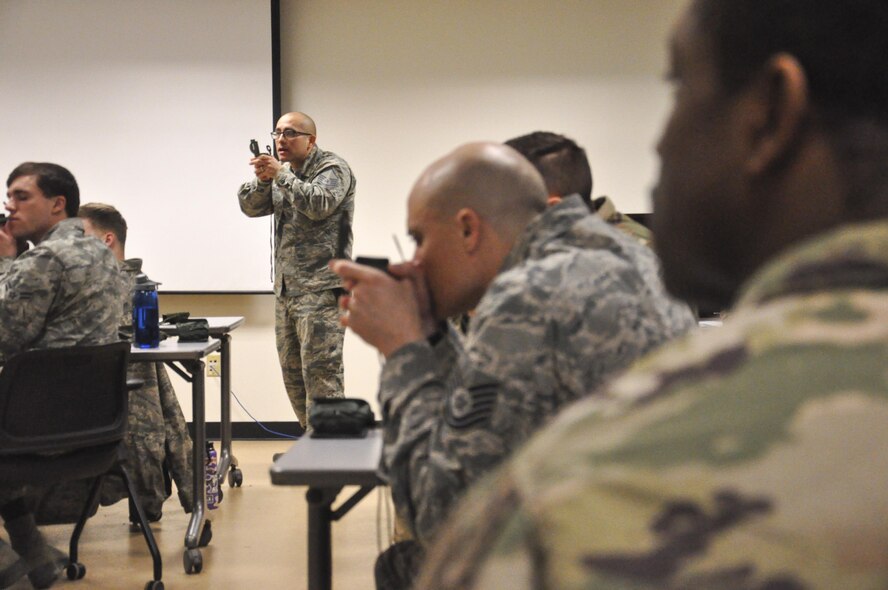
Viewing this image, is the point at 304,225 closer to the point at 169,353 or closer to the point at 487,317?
the point at 169,353

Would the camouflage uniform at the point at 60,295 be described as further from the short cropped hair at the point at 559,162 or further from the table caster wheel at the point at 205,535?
the short cropped hair at the point at 559,162

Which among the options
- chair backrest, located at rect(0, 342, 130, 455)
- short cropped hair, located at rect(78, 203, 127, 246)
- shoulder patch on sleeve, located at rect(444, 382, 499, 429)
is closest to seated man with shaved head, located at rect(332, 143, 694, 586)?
shoulder patch on sleeve, located at rect(444, 382, 499, 429)

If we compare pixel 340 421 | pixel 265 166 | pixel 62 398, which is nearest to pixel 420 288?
pixel 340 421

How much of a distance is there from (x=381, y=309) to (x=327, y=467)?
16.0 inches

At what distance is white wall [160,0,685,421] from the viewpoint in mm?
5539

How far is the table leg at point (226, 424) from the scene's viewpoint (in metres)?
4.26

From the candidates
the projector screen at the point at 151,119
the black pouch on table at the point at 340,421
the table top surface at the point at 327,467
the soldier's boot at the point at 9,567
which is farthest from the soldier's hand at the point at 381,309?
the projector screen at the point at 151,119

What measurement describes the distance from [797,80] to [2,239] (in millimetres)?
3393

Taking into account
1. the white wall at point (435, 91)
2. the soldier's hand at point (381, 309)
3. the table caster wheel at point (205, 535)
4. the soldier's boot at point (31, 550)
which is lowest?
the table caster wheel at point (205, 535)

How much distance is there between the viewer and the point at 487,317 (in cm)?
127

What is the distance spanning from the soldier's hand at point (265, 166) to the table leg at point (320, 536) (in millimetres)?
2689

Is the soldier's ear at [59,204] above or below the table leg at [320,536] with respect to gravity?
above

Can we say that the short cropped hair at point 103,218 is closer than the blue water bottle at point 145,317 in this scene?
No

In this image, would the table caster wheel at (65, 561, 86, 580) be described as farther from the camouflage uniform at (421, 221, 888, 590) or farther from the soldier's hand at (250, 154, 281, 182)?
the camouflage uniform at (421, 221, 888, 590)
